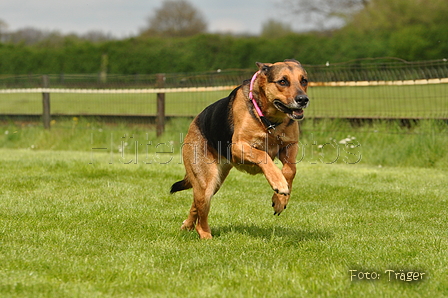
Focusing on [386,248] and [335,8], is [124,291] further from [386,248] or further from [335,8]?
[335,8]

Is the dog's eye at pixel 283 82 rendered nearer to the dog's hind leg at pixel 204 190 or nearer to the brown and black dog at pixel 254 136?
the brown and black dog at pixel 254 136

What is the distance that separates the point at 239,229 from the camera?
5.42 m

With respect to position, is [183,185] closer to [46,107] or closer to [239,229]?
[239,229]

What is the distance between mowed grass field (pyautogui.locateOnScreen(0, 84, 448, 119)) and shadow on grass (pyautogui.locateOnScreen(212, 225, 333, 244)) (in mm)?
6502

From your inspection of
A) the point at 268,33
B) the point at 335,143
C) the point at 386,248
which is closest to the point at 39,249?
the point at 386,248

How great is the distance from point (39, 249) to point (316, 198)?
3.84 m

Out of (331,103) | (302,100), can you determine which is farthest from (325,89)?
(302,100)

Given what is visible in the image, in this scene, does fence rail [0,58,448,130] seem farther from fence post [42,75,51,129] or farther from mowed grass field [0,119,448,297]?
mowed grass field [0,119,448,297]

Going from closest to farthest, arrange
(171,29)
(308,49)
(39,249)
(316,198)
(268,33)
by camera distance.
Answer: (39,249)
(316,198)
(308,49)
(268,33)
(171,29)

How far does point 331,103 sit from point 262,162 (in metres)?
9.44

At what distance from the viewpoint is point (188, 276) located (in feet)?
12.2

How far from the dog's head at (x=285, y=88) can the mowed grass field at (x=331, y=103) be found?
273 inches

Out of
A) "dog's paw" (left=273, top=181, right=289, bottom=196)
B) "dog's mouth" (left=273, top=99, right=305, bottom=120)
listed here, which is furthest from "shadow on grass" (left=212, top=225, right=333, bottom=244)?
"dog's mouth" (left=273, top=99, right=305, bottom=120)

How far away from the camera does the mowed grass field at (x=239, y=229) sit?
11.6 feet
